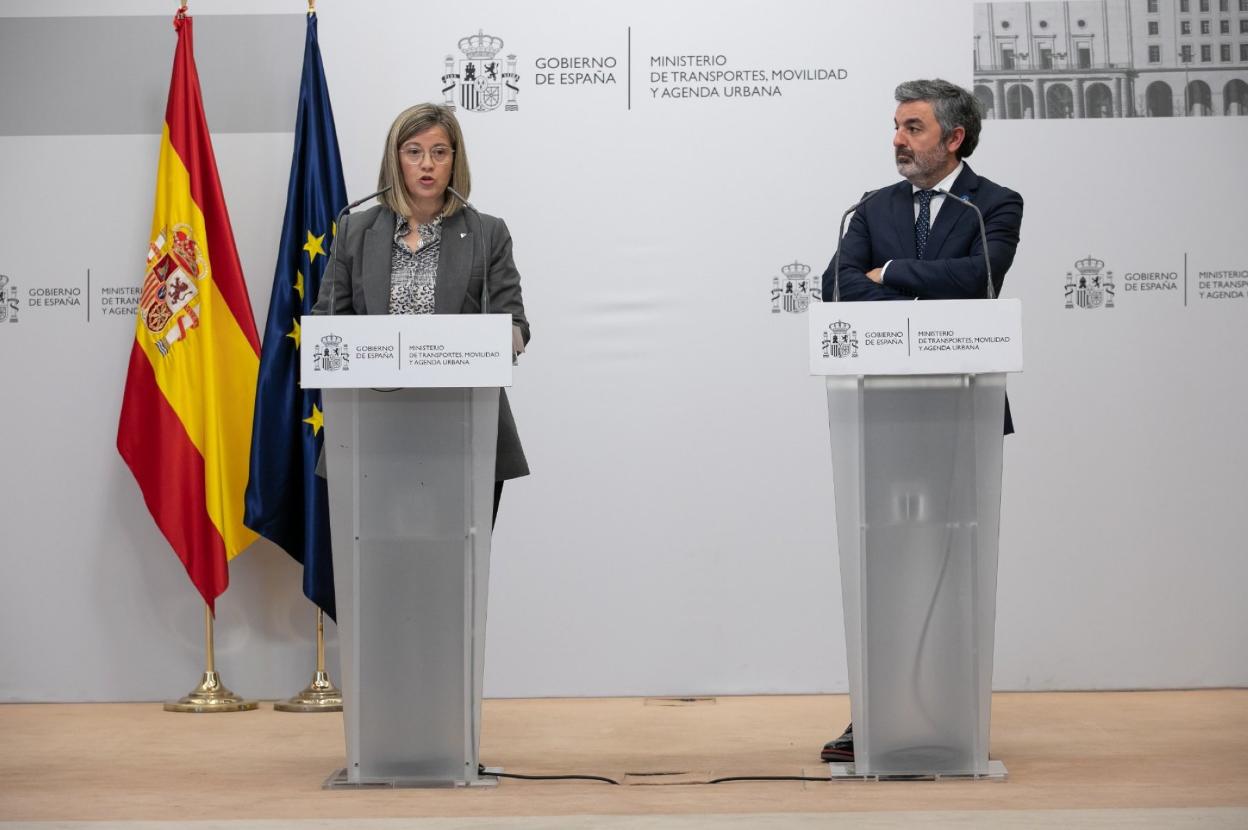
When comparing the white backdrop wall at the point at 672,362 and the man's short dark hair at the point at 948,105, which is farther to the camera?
the white backdrop wall at the point at 672,362

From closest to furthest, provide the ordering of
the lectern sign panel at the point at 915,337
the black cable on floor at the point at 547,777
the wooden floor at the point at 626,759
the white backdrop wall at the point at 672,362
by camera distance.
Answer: the wooden floor at the point at 626,759 → the lectern sign panel at the point at 915,337 → the black cable on floor at the point at 547,777 → the white backdrop wall at the point at 672,362

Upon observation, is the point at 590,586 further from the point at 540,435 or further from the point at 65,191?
the point at 65,191

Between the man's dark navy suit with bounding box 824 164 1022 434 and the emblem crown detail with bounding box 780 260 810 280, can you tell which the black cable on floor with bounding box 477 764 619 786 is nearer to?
the man's dark navy suit with bounding box 824 164 1022 434

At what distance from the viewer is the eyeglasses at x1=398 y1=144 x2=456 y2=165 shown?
11.9 feet

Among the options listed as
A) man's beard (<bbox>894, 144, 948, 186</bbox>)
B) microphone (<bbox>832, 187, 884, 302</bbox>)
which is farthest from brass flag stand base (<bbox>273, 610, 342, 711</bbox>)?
man's beard (<bbox>894, 144, 948, 186</bbox>)

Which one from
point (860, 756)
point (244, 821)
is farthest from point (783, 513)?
point (244, 821)

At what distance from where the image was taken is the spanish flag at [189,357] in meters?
5.08

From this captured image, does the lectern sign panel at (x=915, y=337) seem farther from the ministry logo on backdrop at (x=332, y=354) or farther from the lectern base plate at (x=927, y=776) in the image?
the ministry logo on backdrop at (x=332, y=354)

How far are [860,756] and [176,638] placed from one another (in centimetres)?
296

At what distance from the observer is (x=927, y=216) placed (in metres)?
3.84

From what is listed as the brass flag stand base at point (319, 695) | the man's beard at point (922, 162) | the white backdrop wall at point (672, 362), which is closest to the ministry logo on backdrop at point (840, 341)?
the man's beard at point (922, 162)

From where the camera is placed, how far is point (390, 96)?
529cm

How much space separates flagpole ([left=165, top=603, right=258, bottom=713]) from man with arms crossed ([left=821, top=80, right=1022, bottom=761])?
2.34m

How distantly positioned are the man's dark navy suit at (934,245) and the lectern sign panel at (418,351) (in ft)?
3.53
